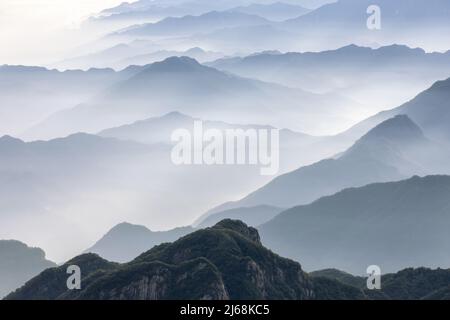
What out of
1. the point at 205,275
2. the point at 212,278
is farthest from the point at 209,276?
the point at 212,278

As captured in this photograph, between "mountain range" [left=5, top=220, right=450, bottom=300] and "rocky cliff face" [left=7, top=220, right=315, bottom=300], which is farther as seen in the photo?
"mountain range" [left=5, top=220, right=450, bottom=300]

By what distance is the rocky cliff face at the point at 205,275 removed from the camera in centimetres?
16150

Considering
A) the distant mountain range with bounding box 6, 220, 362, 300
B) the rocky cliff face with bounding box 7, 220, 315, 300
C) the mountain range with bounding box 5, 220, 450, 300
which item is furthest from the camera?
the mountain range with bounding box 5, 220, 450, 300

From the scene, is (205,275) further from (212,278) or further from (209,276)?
(212,278)

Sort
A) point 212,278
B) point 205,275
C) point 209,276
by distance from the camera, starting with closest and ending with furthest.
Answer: point 212,278
point 209,276
point 205,275

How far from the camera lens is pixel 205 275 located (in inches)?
6393

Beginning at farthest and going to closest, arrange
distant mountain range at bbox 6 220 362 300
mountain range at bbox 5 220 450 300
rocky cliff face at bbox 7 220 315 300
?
mountain range at bbox 5 220 450 300 < distant mountain range at bbox 6 220 362 300 < rocky cliff face at bbox 7 220 315 300

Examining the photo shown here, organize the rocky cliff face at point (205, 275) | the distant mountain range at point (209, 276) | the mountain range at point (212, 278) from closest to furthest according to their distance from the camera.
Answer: the rocky cliff face at point (205, 275)
the distant mountain range at point (209, 276)
the mountain range at point (212, 278)

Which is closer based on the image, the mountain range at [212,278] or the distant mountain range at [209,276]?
the distant mountain range at [209,276]

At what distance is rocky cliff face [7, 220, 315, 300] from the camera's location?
162 meters

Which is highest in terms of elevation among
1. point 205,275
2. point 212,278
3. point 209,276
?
point 205,275

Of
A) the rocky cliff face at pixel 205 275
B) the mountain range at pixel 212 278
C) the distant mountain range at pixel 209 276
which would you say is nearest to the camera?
the rocky cliff face at pixel 205 275
